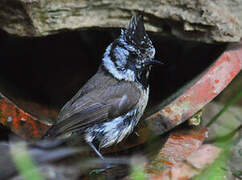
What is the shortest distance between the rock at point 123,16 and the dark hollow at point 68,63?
2.61 ft

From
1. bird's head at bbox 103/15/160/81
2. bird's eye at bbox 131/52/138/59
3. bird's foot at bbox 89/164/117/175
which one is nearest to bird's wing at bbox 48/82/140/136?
bird's head at bbox 103/15/160/81

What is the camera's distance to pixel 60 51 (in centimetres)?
583

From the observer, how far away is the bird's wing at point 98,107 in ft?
12.5

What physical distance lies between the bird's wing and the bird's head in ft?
0.47

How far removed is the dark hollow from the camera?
5.15 m

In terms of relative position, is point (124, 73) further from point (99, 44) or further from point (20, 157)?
point (20, 157)

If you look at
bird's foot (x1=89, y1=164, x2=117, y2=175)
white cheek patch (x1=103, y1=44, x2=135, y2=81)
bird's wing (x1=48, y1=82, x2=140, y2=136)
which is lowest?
bird's foot (x1=89, y1=164, x2=117, y2=175)

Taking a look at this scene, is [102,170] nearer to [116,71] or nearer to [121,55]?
[116,71]

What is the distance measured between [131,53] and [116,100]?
1.51 feet

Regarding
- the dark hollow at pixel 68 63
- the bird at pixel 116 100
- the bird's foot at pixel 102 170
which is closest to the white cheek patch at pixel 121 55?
the bird at pixel 116 100

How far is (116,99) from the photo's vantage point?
3.98 meters

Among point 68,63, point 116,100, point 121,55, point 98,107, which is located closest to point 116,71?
point 121,55

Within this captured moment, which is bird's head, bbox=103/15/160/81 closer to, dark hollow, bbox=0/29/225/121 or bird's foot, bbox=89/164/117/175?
dark hollow, bbox=0/29/225/121

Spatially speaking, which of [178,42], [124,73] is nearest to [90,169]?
[124,73]
